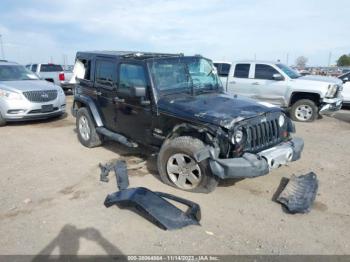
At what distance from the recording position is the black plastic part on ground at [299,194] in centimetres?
413

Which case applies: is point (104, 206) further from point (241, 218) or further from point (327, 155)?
point (327, 155)

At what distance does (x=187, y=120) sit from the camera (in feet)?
15.0

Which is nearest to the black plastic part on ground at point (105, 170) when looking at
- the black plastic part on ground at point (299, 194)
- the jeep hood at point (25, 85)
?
the black plastic part on ground at point (299, 194)

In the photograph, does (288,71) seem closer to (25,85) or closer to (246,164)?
(246,164)

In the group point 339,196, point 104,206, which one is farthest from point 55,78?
point 339,196

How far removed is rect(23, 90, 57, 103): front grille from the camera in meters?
9.06

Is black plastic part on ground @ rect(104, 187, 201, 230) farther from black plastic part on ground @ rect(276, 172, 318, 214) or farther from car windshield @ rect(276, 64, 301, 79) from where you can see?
car windshield @ rect(276, 64, 301, 79)

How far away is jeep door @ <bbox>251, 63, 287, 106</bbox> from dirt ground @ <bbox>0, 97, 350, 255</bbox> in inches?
161

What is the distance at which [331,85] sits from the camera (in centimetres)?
974

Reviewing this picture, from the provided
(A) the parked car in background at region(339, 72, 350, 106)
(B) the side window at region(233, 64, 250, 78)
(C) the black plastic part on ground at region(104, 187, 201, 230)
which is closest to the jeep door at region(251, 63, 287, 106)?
(B) the side window at region(233, 64, 250, 78)

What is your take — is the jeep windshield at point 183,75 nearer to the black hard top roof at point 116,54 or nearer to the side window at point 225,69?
the black hard top roof at point 116,54

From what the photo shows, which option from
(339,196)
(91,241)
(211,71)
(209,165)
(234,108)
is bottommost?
(91,241)

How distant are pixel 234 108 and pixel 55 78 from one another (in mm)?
14848

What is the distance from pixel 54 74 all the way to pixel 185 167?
588 inches
